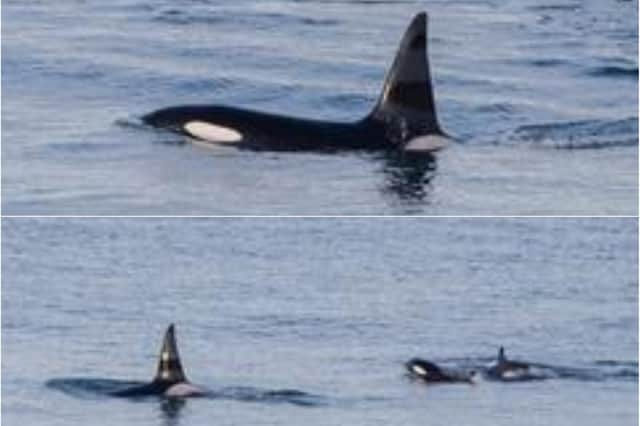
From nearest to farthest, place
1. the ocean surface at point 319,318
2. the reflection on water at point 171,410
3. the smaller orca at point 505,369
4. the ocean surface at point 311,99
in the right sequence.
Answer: the ocean surface at point 311,99 → the reflection on water at point 171,410 → the ocean surface at point 319,318 → the smaller orca at point 505,369

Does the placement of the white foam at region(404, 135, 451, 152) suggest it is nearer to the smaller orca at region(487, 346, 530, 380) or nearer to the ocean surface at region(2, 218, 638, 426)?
the ocean surface at region(2, 218, 638, 426)

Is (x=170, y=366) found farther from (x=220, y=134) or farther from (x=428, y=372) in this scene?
(x=220, y=134)

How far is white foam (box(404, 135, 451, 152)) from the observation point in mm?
24953

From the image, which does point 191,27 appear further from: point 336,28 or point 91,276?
point 91,276

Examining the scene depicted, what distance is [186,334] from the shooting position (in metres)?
31.1

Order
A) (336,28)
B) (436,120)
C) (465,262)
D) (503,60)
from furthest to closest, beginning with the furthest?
(465,262) → (336,28) → (503,60) → (436,120)

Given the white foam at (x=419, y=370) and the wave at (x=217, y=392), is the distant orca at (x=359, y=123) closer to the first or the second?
the wave at (x=217, y=392)

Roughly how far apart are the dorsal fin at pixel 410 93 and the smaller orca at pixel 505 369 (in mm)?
3930

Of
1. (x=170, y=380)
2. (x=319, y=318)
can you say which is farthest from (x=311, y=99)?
(x=319, y=318)

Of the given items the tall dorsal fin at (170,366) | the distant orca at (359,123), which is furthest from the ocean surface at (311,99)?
the tall dorsal fin at (170,366)

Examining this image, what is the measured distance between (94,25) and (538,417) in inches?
283

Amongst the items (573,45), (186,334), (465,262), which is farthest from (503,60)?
(465,262)

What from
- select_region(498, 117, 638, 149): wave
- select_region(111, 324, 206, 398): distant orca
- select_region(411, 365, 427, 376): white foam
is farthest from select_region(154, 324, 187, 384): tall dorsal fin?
select_region(498, 117, 638, 149): wave

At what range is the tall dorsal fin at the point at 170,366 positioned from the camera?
2661cm
